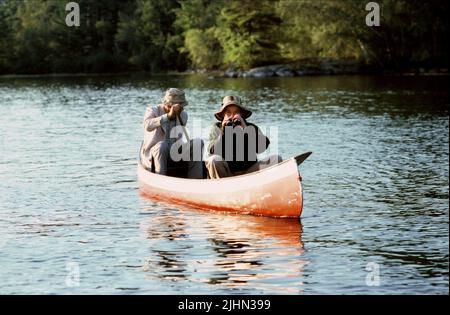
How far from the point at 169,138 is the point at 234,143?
6.73 feet

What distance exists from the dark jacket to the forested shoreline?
203ft

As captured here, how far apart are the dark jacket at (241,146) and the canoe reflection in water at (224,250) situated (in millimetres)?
1004

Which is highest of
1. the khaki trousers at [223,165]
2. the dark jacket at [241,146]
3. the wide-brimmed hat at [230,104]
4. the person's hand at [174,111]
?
the wide-brimmed hat at [230,104]

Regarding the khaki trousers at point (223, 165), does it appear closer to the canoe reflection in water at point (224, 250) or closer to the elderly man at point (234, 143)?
the elderly man at point (234, 143)

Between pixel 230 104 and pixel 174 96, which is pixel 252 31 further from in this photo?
pixel 230 104

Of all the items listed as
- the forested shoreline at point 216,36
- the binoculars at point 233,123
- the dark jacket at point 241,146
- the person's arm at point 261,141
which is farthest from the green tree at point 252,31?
the binoculars at point 233,123

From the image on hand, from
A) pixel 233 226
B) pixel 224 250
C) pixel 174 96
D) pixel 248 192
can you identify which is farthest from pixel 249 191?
pixel 174 96

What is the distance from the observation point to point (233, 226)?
1491 centimetres

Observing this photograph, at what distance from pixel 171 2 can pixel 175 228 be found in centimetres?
10165

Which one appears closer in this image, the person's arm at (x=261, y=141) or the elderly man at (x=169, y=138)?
the person's arm at (x=261, y=141)

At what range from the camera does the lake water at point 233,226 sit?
1138 cm

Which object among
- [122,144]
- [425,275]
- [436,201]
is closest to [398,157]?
[436,201]

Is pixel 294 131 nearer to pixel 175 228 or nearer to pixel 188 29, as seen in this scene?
pixel 175 228

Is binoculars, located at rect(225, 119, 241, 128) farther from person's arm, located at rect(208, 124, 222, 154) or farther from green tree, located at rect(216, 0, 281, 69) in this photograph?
green tree, located at rect(216, 0, 281, 69)
